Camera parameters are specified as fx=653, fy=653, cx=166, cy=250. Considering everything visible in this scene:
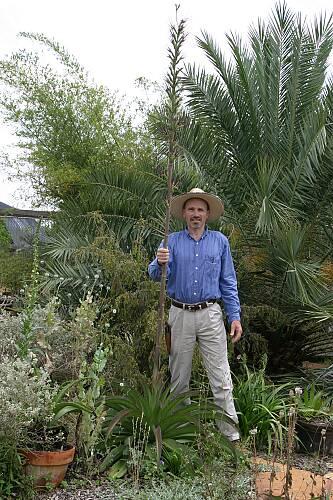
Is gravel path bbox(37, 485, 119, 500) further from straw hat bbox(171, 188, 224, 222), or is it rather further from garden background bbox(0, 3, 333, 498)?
straw hat bbox(171, 188, 224, 222)

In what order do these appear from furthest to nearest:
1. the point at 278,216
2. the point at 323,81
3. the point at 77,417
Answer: the point at 323,81 → the point at 278,216 → the point at 77,417

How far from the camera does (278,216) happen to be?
21.5ft

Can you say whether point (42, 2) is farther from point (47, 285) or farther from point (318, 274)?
point (318, 274)

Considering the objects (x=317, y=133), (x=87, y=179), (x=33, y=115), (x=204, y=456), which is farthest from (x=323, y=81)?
(x=33, y=115)

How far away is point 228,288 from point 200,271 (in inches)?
10.5

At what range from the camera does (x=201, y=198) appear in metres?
4.97

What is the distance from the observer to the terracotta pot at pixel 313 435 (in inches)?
204

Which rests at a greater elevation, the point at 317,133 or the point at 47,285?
the point at 317,133

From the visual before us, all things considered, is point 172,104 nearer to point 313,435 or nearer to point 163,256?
point 163,256

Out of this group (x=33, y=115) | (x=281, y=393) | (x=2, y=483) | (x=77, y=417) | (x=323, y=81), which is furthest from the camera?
(x=33, y=115)

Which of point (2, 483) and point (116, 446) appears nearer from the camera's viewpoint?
point (2, 483)

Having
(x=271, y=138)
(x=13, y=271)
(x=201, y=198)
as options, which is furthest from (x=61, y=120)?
(x=201, y=198)

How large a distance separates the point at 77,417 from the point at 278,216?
3.28 m

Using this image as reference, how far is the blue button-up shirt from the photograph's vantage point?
189 inches
